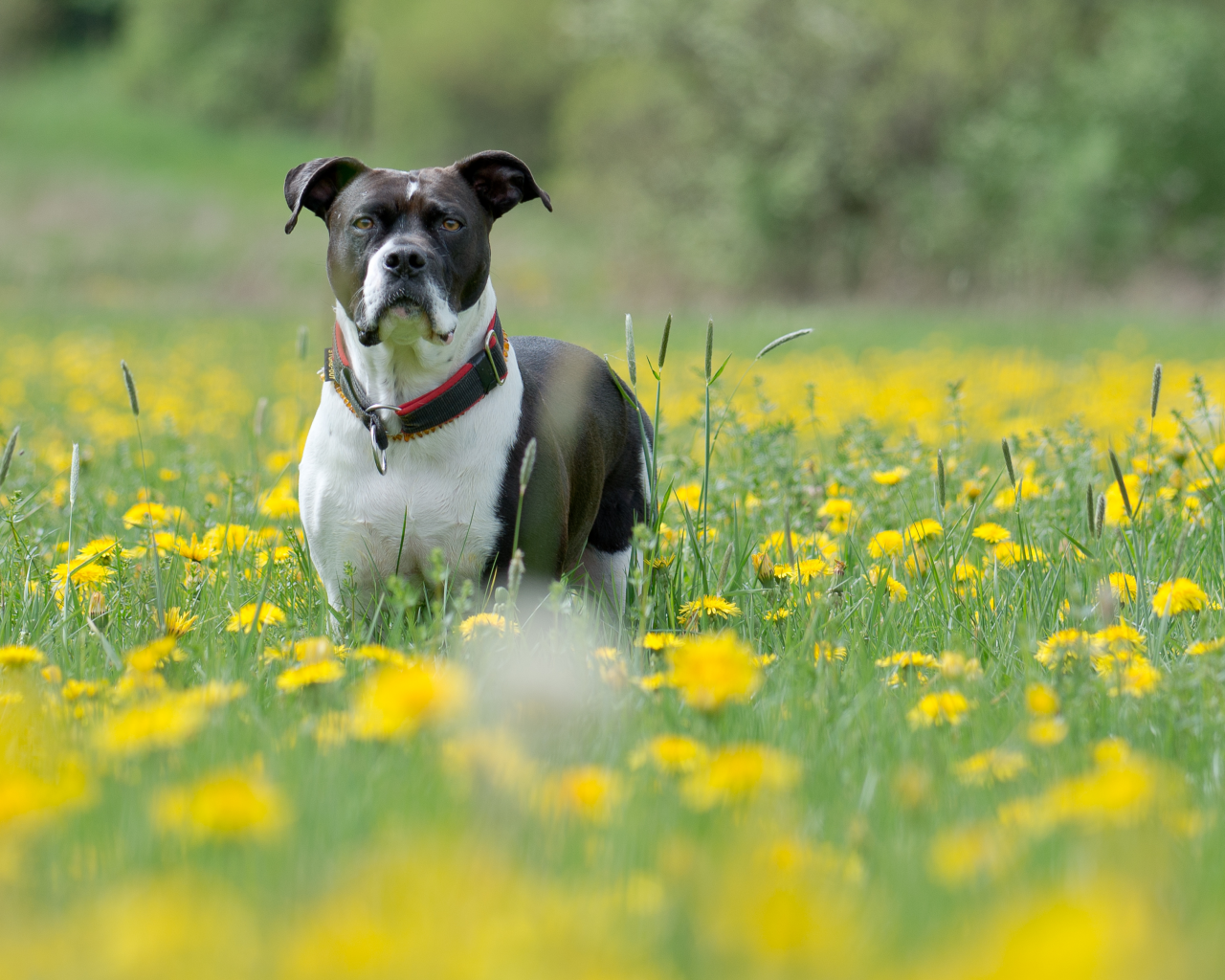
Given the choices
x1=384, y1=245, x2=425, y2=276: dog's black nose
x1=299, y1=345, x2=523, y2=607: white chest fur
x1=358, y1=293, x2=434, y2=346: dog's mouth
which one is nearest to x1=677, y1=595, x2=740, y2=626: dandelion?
x1=299, y1=345, x2=523, y2=607: white chest fur

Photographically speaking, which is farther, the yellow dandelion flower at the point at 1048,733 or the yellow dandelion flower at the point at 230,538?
the yellow dandelion flower at the point at 230,538

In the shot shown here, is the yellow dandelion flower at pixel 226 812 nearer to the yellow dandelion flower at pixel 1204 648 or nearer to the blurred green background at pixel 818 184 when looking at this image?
the yellow dandelion flower at pixel 1204 648

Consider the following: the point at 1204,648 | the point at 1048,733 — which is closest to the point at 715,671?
the point at 1048,733

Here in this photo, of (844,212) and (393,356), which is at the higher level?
(844,212)

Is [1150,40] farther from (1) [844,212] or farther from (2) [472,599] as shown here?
(2) [472,599]

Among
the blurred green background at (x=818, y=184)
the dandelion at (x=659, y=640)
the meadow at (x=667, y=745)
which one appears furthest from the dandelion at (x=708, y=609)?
the blurred green background at (x=818, y=184)

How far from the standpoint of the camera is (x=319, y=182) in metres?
3.10

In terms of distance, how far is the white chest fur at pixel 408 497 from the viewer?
2.73m

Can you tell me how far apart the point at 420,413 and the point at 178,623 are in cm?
72

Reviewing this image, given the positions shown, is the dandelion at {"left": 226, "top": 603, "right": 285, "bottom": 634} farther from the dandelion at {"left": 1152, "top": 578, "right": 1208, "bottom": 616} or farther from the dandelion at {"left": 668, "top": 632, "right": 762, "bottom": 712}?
the dandelion at {"left": 1152, "top": 578, "right": 1208, "bottom": 616}

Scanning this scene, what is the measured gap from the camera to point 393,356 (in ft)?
9.31

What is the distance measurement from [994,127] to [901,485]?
849 inches

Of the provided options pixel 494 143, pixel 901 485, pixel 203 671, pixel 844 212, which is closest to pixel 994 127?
pixel 844 212

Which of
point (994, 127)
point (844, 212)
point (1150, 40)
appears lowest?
point (844, 212)
